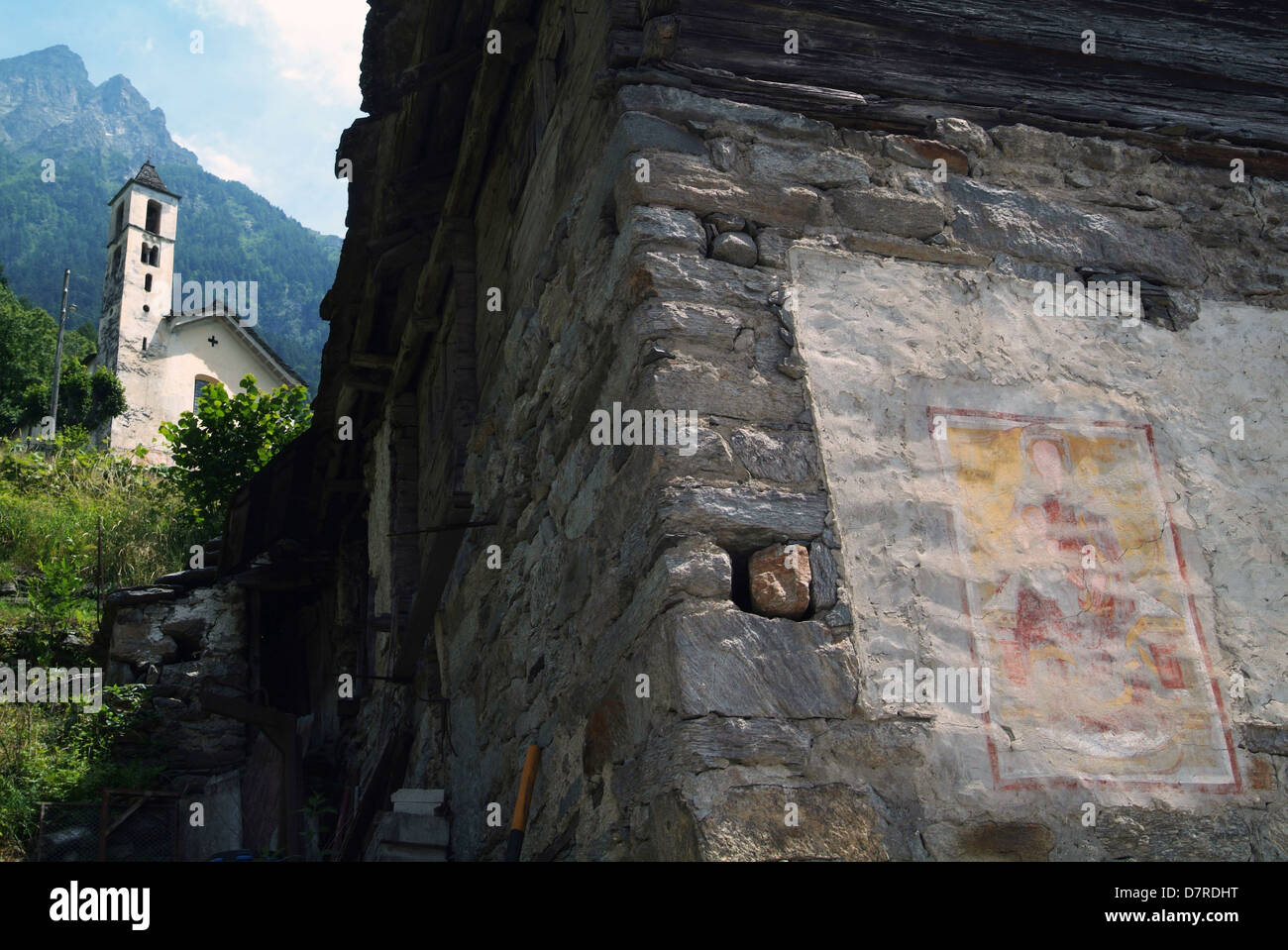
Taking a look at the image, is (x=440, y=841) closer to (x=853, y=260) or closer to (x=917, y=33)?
Result: (x=853, y=260)

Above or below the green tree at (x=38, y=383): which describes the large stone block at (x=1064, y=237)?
below

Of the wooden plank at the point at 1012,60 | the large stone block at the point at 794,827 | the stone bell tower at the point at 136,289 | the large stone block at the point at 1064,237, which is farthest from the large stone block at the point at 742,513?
the stone bell tower at the point at 136,289

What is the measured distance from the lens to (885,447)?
121 inches

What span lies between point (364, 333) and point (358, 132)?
5.45ft

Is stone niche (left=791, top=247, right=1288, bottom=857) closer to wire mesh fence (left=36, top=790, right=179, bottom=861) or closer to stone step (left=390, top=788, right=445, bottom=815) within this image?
stone step (left=390, top=788, right=445, bottom=815)

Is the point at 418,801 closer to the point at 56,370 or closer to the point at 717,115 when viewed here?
the point at 717,115

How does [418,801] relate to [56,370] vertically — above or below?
below

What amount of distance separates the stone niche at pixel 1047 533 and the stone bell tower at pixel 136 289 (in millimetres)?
26930

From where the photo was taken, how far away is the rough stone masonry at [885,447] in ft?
8.90

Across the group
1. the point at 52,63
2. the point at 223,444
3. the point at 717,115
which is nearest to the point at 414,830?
the point at 717,115

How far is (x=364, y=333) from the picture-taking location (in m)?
7.07

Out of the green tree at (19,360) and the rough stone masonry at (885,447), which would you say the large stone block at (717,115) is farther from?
the green tree at (19,360)

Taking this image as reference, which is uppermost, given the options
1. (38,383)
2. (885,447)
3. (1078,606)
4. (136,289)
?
(136,289)

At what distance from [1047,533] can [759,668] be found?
987mm
